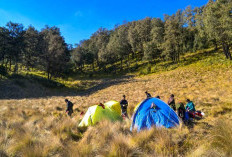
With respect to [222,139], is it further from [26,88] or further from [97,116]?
[26,88]

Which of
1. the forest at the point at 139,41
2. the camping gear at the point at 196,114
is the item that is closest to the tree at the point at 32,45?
the forest at the point at 139,41

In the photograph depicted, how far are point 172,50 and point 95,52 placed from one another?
3616cm

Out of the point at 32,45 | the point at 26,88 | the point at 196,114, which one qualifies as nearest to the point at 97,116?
the point at 196,114

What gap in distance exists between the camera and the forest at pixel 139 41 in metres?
27.5

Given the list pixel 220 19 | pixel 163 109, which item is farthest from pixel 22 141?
pixel 220 19

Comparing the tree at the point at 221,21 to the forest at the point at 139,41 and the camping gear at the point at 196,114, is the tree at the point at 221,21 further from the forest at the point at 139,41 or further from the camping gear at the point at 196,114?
the camping gear at the point at 196,114

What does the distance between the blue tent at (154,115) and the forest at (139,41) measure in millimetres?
26775

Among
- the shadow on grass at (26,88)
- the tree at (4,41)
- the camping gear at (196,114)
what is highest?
the tree at (4,41)

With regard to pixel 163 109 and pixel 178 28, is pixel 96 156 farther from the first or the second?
pixel 178 28

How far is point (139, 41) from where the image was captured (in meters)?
53.7

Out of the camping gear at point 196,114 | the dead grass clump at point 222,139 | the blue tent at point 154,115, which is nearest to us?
the dead grass clump at point 222,139

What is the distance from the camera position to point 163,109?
6.72 meters

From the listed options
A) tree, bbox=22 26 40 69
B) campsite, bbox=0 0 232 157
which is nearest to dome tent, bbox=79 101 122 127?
campsite, bbox=0 0 232 157

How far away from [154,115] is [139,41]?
5050 centimetres
